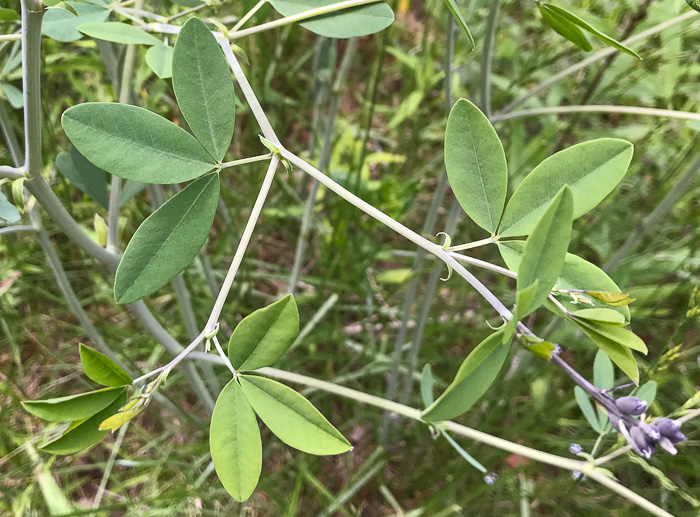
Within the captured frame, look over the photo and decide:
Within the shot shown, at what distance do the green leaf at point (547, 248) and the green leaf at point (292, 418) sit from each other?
6.5 inches

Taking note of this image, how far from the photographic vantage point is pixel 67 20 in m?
0.48

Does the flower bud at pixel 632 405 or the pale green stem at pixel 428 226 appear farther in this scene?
the pale green stem at pixel 428 226

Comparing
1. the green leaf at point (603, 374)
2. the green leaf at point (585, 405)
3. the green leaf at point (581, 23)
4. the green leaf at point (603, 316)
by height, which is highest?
the green leaf at point (581, 23)

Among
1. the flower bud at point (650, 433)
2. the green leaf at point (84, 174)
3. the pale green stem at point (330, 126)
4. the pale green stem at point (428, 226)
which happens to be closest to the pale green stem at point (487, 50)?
the pale green stem at point (428, 226)

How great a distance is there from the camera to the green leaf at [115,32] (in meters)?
0.42

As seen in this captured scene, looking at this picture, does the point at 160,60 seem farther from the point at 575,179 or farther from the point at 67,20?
the point at 575,179

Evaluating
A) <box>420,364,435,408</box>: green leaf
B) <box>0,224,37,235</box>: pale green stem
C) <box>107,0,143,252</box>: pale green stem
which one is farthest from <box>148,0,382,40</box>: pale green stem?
<box>420,364,435,408</box>: green leaf

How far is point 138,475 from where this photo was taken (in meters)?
1.00

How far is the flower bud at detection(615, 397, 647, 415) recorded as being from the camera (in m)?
0.33

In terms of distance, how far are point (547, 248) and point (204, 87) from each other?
0.26 m

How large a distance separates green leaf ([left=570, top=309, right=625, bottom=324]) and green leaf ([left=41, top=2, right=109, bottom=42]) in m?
0.50

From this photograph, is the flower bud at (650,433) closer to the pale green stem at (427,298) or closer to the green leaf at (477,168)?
the green leaf at (477,168)

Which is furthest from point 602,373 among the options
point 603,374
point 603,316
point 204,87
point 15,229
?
point 15,229

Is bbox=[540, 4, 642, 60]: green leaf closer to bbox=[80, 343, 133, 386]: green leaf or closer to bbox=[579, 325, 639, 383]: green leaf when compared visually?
bbox=[579, 325, 639, 383]: green leaf
